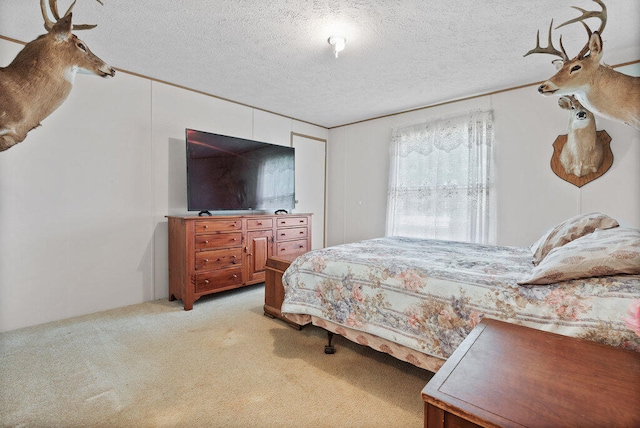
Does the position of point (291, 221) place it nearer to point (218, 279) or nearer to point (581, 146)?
point (218, 279)

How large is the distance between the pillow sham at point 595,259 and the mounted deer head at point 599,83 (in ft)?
2.15

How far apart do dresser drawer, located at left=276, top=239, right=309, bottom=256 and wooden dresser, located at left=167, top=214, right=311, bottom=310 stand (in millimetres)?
22

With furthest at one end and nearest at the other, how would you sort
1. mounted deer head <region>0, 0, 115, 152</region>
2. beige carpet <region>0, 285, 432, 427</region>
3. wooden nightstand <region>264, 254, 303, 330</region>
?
wooden nightstand <region>264, 254, 303, 330</region>
beige carpet <region>0, 285, 432, 427</region>
mounted deer head <region>0, 0, 115, 152</region>

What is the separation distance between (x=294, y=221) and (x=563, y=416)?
3550 millimetres

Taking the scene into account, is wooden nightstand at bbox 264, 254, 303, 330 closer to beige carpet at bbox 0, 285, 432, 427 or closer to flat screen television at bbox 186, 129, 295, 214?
beige carpet at bbox 0, 285, 432, 427

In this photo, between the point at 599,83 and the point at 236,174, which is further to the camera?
the point at 236,174

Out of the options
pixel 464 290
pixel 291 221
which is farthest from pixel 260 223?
pixel 464 290

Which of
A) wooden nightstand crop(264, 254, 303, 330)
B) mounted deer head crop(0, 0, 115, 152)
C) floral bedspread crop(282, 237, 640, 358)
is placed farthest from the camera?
wooden nightstand crop(264, 254, 303, 330)

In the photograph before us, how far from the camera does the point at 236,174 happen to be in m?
3.63

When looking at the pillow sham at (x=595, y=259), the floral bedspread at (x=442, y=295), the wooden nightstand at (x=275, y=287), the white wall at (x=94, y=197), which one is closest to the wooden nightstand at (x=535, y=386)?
the floral bedspread at (x=442, y=295)

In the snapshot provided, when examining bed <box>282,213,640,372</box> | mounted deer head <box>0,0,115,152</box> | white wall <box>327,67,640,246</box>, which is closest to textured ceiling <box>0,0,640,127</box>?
white wall <box>327,67,640,246</box>

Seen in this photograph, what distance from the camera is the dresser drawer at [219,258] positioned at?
10.2 feet

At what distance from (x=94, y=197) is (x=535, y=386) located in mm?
3624

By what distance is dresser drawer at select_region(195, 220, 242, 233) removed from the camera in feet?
10.1
